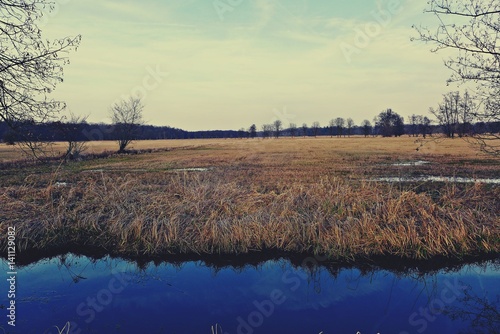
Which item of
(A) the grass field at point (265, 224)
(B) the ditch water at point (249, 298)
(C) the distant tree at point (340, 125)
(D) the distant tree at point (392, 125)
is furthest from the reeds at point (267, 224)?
(C) the distant tree at point (340, 125)

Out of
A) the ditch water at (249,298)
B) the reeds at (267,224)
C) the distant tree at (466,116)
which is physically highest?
the distant tree at (466,116)

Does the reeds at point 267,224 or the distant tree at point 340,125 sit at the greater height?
the distant tree at point 340,125

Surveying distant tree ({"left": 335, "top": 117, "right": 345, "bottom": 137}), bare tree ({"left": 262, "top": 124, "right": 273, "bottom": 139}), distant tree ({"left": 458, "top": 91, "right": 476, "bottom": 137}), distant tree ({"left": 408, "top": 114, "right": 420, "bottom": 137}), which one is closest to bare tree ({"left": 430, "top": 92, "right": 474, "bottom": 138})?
distant tree ({"left": 458, "top": 91, "right": 476, "bottom": 137})

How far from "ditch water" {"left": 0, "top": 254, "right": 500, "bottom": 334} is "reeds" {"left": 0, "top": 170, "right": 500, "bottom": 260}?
67 centimetres

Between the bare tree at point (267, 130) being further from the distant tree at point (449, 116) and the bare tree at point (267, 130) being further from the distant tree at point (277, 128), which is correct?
the distant tree at point (449, 116)

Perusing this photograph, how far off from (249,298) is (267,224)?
116 inches

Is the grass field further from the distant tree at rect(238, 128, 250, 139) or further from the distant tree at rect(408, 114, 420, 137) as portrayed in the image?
the distant tree at rect(238, 128, 250, 139)

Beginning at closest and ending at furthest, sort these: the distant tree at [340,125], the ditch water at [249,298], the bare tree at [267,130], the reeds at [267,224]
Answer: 1. the ditch water at [249,298]
2. the reeds at [267,224]
3. the distant tree at [340,125]
4. the bare tree at [267,130]

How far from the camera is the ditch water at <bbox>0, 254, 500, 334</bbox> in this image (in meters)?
6.50

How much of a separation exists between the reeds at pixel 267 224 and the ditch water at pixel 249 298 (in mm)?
669

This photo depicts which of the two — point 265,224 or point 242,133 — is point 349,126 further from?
point 265,224

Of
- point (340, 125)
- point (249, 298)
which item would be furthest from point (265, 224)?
point (340, 125)

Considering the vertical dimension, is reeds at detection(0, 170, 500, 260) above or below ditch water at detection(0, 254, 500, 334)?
above

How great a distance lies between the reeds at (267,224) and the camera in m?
9.73
